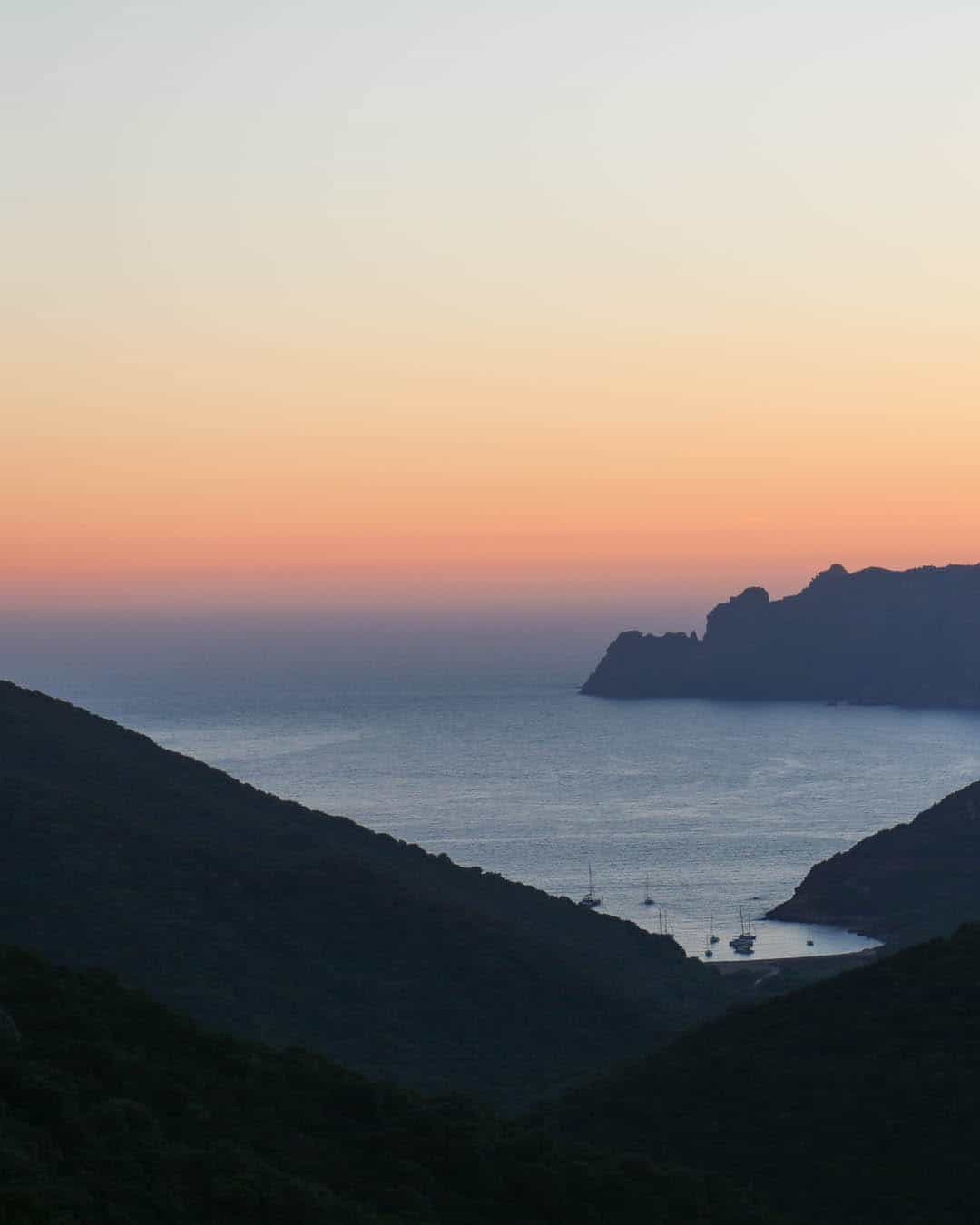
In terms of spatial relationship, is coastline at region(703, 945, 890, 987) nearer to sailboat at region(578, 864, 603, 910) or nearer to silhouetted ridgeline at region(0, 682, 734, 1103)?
silhouetted ridgeline at region(0, 682, 734, 1103)

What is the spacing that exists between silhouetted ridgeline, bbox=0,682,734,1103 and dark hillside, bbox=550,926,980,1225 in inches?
270

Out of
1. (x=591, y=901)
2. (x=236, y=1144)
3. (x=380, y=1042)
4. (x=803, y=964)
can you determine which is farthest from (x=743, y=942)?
(x=236, y=1144)

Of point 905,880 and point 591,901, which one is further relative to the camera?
→ point 591,901

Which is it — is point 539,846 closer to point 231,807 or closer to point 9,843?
point 231,807

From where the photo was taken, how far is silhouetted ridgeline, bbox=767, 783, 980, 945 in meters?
79.6

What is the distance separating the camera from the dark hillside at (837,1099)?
72.5ft

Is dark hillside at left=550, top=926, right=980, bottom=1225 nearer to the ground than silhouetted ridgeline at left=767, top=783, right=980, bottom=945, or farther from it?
farther from it

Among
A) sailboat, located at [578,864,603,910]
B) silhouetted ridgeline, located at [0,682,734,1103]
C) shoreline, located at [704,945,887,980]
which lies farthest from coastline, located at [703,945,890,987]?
sailboat, located at [578,864,603,910]

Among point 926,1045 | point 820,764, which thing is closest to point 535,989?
point 926,1045

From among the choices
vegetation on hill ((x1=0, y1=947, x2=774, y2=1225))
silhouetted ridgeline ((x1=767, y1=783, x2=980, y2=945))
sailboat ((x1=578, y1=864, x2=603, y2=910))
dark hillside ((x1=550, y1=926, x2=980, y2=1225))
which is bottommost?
sailboat ((x1=578, y1=864, x2=603, y2=910))

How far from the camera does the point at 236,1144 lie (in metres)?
17.8

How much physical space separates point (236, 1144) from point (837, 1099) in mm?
11599

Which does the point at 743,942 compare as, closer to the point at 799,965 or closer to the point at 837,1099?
the point at 799,965

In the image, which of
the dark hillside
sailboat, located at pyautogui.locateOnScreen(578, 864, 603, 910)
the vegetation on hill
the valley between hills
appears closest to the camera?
the vegetation on hill
